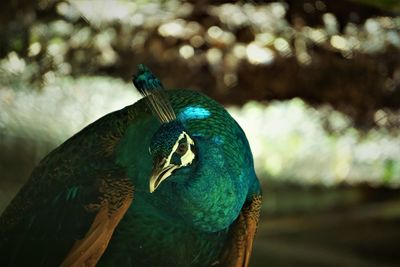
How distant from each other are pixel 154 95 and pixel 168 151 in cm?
14

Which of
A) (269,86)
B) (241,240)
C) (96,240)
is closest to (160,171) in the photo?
(96,240)

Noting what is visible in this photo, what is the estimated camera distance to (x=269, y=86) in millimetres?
2168

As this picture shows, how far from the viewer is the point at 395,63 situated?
7.44 feet

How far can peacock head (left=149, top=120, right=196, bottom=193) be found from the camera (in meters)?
0.82

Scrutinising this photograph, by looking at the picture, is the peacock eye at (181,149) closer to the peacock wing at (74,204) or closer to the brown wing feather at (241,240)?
the peacock wing at (74,204)

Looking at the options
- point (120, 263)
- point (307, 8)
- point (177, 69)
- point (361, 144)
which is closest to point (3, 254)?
point (120, 263)

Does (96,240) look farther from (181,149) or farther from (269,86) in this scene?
(269,86)

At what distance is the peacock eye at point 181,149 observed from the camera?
0.83 metres

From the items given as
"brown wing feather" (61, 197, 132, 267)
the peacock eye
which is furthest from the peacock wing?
the peacock eye

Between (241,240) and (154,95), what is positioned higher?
(154,95)

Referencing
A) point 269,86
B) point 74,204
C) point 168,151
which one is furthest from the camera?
point 269,86

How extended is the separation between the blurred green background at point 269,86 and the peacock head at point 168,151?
40 centimetres

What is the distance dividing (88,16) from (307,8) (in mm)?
706

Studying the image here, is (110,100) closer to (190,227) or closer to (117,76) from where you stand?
(117,76)
